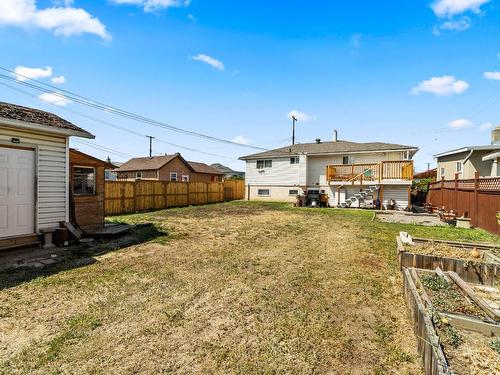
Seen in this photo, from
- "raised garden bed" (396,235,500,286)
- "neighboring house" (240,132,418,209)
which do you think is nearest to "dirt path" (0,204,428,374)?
"raised garden bed" (396,235,500,286)

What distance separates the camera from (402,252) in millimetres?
5863

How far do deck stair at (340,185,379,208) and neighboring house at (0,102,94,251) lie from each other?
17341mm

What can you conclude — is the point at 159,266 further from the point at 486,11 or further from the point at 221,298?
the point at 486,11

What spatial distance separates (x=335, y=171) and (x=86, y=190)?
16851mm

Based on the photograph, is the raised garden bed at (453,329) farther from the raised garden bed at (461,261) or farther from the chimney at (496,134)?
the chimney at (496,134)

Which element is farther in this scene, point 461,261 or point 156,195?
point 156,195

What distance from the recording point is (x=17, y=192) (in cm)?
743

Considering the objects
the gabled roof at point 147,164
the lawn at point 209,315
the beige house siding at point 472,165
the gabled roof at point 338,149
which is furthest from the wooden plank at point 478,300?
the gabled roof at point 147,164

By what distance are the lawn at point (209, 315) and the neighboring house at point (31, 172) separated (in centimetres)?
223

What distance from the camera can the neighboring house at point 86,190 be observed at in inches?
372

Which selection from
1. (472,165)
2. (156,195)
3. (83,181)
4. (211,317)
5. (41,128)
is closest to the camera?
(211,317)

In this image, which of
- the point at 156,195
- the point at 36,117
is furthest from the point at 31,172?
the point at 156,195

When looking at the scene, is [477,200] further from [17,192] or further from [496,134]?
[17,192]

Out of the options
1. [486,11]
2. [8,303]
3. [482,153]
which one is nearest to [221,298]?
[8,303]
